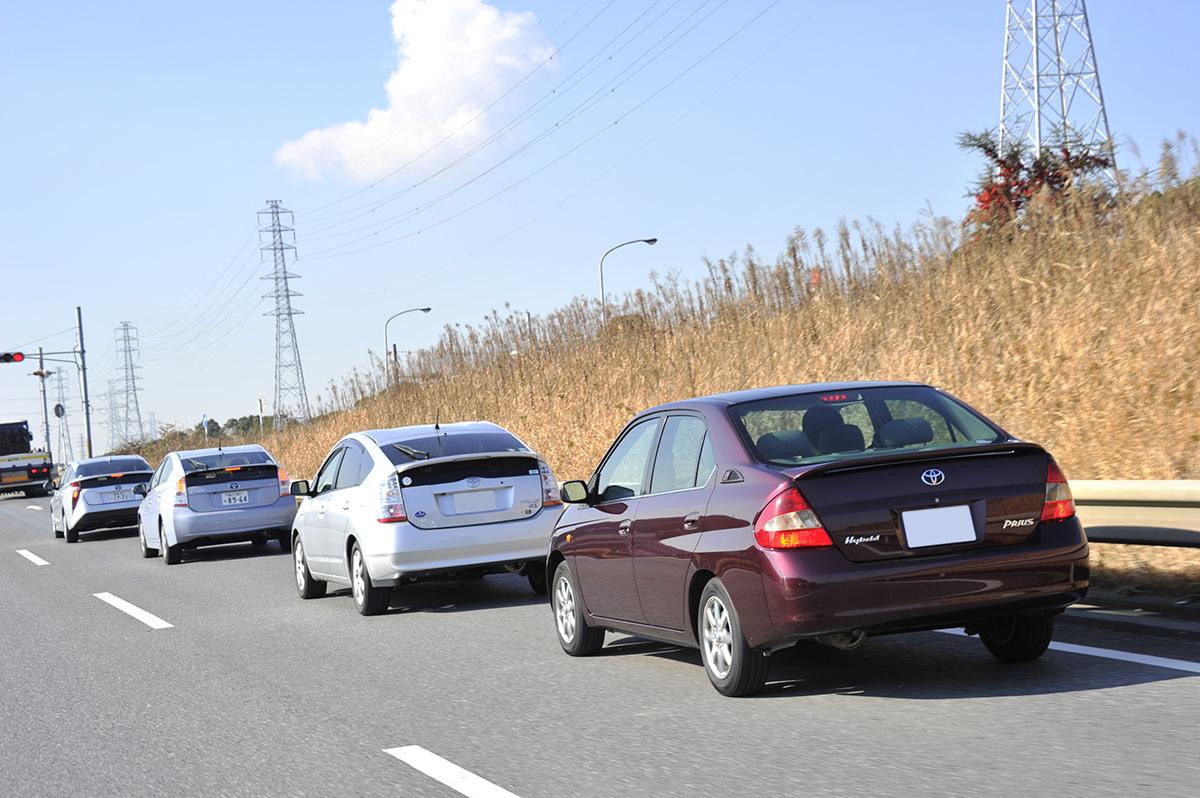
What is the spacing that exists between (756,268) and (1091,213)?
5.58 metres

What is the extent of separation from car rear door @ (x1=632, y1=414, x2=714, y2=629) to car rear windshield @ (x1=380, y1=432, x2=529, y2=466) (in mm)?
4640

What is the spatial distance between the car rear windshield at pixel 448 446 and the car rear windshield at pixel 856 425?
527 cm

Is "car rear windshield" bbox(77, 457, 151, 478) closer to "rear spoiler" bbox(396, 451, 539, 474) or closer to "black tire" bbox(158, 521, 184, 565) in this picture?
"black tire" bbox(158, 521, 184, 565)

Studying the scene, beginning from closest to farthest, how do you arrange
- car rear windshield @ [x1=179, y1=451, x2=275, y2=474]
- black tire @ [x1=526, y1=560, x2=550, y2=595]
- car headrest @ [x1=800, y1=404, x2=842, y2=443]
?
1. car headrest @ [x1=800, y1=404, x2=842, y2=443]
2. black tire @ [x1=526, y1=560, x2=550, y2=595]
3. car rear windshield @ [x1=179, y1=451, x2=275, y2=474]

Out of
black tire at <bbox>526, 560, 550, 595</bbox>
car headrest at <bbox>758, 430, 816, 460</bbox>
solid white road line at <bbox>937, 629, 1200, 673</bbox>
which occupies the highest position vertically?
car headrest at <bbox>758, 430, 816, 460</bbox>

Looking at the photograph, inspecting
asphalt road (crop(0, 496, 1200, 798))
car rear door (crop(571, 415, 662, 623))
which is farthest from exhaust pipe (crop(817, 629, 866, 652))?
car rear door (crop(571, 415, 662, 623))

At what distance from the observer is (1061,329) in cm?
1434

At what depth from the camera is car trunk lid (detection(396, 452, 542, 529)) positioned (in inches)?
481

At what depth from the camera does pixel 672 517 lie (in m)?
7.74

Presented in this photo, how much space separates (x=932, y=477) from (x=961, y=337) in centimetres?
934

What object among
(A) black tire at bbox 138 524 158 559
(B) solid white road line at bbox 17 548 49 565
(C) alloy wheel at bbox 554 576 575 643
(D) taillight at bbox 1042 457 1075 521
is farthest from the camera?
(B) solid white road line at bbox 17 548 49 565

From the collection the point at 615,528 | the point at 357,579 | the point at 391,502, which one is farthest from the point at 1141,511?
the point at 357,579

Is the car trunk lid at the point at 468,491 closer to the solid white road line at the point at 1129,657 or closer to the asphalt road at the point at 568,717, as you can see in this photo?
the asphalt road at the point at 568,717

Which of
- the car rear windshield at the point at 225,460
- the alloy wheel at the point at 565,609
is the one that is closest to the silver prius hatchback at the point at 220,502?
the car rear windshield at the point at 225,460
